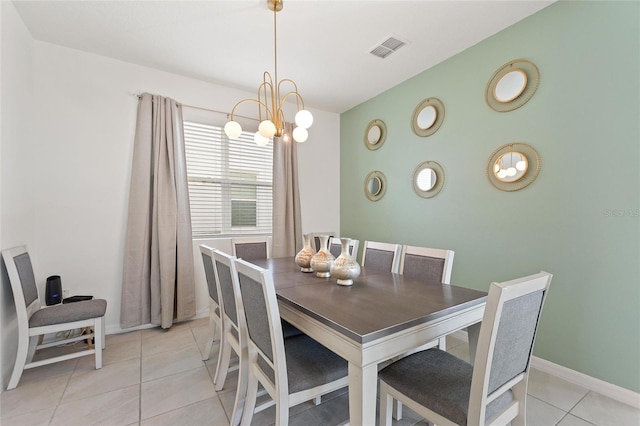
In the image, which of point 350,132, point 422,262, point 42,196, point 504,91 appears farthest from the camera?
point 350,132

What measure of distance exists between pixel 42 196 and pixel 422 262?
130 inches

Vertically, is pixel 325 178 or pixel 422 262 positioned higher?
pixel 325 178

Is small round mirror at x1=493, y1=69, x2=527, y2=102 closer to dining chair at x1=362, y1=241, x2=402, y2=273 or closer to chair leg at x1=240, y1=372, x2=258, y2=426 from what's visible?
dining chair at x1=362, y1=241, x2=402, y2=273

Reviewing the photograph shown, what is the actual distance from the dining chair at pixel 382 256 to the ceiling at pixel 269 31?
72.2 inches

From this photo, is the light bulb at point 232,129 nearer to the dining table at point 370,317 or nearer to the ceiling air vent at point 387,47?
the dining table at point 370,317

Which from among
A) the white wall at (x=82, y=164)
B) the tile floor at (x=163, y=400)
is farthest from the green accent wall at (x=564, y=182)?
the white wall at (x=82, y=164)

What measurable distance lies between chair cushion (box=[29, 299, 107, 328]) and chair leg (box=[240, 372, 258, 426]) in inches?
57.9

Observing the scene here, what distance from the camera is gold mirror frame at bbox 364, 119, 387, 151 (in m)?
3.54

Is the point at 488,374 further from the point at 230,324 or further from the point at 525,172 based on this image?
the point at 525,172

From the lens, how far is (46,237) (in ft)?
8.27

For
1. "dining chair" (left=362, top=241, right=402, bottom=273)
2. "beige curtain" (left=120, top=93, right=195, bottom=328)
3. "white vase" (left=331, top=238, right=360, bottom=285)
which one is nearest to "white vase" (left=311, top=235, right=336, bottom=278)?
"white vase" (left=331, top=238, right=360, bottom=285)

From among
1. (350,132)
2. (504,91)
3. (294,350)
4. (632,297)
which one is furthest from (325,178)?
(632,297)

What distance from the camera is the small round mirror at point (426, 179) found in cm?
293

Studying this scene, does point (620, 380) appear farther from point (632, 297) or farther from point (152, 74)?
point (152, 74)
